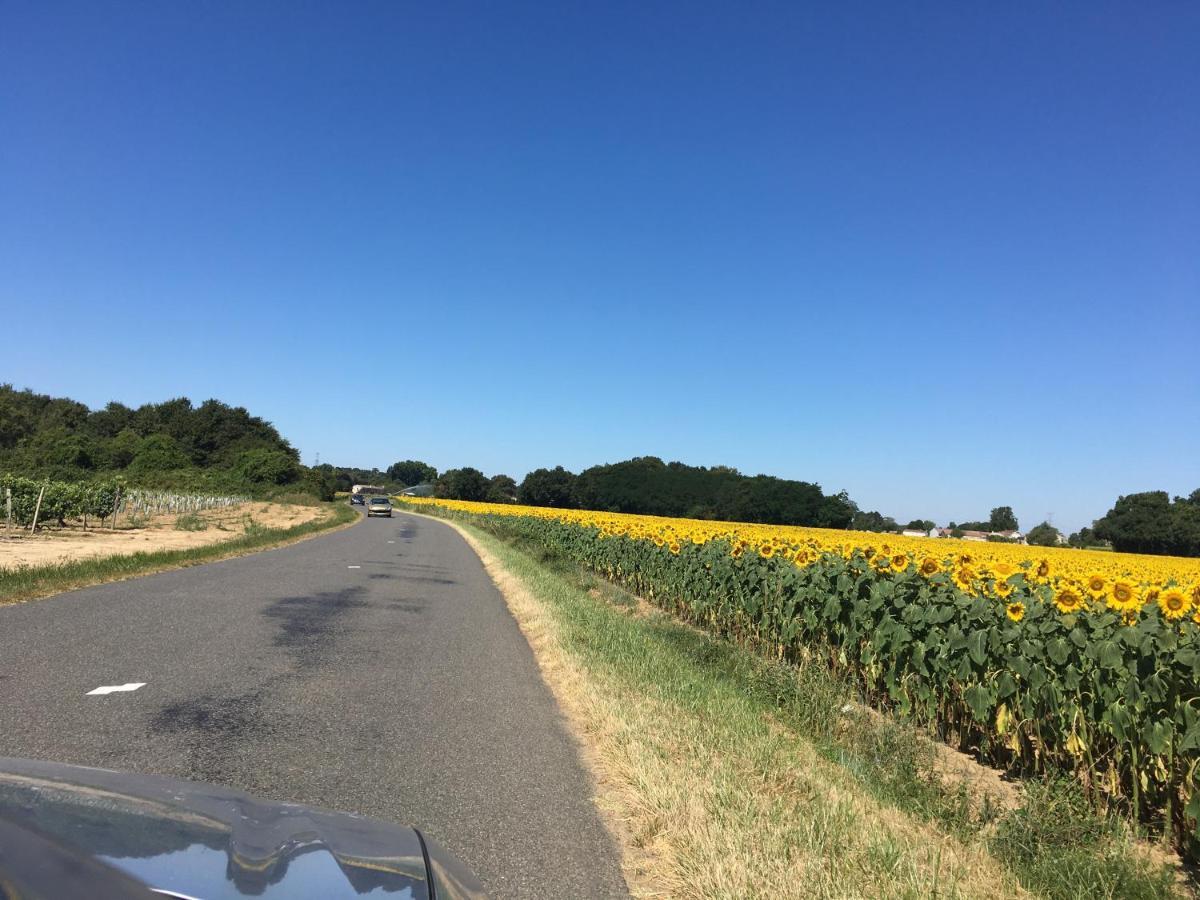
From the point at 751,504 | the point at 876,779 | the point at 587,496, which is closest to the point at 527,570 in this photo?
the point at 876,779

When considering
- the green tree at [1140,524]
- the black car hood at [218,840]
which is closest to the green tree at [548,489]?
the green tree at [1140,524]

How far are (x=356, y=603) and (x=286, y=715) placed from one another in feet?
22.0

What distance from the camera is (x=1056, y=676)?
5559 mm

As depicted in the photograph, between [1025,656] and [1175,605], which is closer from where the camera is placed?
[1175,605]

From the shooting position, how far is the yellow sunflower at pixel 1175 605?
5.20 m

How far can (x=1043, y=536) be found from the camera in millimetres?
73812

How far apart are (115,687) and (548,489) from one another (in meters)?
107

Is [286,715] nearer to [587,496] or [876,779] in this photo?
[876,779]

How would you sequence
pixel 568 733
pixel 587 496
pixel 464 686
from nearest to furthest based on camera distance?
pixel 568 733
pixel 464 686
pixel 587 496

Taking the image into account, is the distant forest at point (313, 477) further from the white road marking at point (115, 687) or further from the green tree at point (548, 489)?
the white road marking at point (115, 687)

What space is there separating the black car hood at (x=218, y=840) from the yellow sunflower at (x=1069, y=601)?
559 cm

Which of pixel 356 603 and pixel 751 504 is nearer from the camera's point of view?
pixel 356 603

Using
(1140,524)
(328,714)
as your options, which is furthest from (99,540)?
(1140,524)

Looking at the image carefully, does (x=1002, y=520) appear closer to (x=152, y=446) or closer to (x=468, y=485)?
(x=468, y=485)
